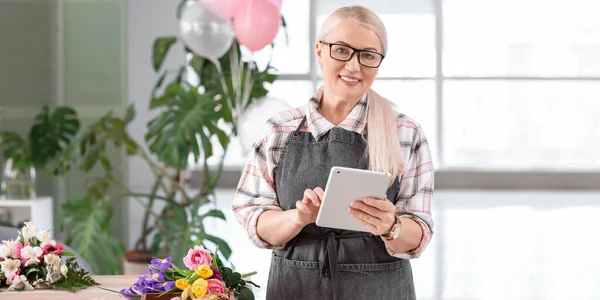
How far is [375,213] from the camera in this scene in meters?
1.87

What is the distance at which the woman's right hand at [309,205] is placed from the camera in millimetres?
1890

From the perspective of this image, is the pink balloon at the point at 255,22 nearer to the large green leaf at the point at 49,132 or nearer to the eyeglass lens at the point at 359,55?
the large green leaf at the point at 49,132

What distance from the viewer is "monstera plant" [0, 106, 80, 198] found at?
5594 millimetres

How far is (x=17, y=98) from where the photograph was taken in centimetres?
626

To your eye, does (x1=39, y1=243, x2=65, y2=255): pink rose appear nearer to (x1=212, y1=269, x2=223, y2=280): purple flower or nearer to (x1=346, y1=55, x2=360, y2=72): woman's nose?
(x1=212, y1=269, x2=223, y2=280): purple flower

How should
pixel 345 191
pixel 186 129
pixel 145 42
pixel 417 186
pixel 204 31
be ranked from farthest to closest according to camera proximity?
pixel 145 42 → pixel 204 31 → pixel 186 129 → pixel 417 186 → pixel 345 191

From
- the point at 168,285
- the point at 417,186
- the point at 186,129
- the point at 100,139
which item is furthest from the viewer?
the point at 100,139

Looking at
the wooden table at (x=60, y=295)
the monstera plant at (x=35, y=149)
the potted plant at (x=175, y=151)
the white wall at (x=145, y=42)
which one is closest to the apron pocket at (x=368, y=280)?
the wooden table at (x=60, y=295)

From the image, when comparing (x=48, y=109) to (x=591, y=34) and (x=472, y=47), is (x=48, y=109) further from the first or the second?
(x=591, y=34)

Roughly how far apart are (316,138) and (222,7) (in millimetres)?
3378

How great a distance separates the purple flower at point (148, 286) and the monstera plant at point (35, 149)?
12.6 ft

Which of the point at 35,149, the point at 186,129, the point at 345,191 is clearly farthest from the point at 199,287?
the point at 35,149

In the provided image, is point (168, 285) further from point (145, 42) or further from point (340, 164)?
point (145, 42)

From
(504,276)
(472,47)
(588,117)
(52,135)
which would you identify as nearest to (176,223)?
(52,135)
